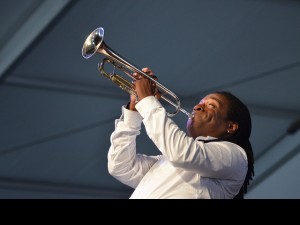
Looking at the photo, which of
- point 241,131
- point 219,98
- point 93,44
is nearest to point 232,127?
point 241,131

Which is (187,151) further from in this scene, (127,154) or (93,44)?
(93,44)

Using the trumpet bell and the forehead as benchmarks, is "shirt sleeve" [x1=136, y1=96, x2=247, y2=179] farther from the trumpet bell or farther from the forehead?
the trumpet bell

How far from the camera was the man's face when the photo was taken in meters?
4.45

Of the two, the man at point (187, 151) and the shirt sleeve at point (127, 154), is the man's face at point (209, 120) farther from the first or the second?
the shirt sleeve at point (127, 154)

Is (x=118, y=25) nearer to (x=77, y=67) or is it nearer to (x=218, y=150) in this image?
(x=77, y=67)

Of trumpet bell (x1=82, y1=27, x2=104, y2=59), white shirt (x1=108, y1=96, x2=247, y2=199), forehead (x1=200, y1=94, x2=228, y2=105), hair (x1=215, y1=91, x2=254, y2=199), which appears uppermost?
trumpet bell (x1=82, y1=27, x2=104, y2=59)

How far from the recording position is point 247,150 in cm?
444

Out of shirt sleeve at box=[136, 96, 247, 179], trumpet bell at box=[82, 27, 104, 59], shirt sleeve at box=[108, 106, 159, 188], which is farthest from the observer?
trumpet bell at box=[82, 27, 104, 59]

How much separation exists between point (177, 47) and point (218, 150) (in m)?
2.65

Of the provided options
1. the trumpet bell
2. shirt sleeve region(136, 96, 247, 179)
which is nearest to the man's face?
shirt sleeve region(136, 96, 247, 179)

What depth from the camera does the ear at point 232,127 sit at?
14.8 ft

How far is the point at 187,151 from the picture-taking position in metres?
3.96

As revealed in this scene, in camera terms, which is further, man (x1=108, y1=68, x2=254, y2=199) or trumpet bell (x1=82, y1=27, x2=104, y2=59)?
trumpet bell (x1=82, y1=27, x2=104, y2=59)

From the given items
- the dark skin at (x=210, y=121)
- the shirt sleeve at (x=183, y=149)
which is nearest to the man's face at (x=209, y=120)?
the dark skin at (x=210, y=121)
